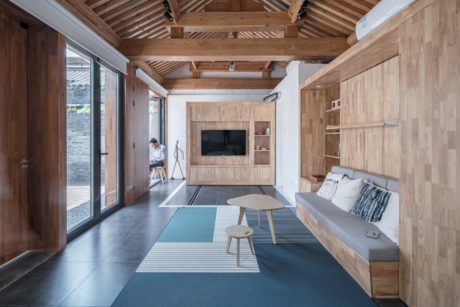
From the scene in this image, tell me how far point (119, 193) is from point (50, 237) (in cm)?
210

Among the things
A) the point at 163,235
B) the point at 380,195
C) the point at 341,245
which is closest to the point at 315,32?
the point at 380,195

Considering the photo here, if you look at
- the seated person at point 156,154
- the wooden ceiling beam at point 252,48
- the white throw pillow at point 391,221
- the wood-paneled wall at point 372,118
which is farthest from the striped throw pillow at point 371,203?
the seated person at point 156,154

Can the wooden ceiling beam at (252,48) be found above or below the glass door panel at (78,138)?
above

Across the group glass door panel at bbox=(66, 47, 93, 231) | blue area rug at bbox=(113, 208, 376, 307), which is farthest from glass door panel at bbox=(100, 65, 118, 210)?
blue area rug at bbox=(113, 208, 376, 307)

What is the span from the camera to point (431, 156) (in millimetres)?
1916

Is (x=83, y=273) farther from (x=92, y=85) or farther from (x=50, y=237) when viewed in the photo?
(x=92, y=85)

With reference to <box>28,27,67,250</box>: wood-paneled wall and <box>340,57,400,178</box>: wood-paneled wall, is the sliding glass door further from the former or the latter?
<box>340,57,400,178</box>: wood-paneled wall

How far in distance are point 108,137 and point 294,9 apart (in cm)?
392

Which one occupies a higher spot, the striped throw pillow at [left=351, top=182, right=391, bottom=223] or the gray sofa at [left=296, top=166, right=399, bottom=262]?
the striped throw pillow at [left=351, top=182, right=391, bottom=223]

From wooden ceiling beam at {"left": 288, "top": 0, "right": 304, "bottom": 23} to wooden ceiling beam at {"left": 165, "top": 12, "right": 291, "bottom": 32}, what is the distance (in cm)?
12

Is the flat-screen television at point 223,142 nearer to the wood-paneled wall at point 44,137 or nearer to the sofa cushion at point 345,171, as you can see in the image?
the sofa cushion at point 345,171

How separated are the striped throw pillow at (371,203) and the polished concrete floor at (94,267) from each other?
2.78 feet

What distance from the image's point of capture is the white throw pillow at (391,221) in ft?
7.88

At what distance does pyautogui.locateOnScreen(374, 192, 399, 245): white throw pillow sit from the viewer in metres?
2.40
